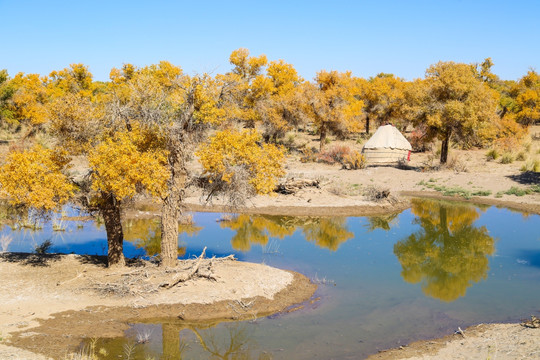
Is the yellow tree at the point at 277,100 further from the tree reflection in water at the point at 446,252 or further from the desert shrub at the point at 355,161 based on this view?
the tree reflection in water at the point at 446,252

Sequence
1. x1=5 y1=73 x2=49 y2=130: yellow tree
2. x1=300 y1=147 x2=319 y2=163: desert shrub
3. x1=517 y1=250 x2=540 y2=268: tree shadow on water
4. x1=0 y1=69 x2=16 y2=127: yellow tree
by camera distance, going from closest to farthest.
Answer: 1. x1=517 y1=250 x2=540 y2=268: tree shadow on water
2. x1=300 y1=147 x2=319 y2=163: desert shrub
3. x1=0 y1=69 x2=16 y2=127: yellow tree
4. x1=5 y1=73 x2=49 y2=130: yellow tree

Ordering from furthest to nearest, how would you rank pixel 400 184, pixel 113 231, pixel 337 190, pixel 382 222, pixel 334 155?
pixel 334 155 → pixel 400 184 → pixel 337 190 → pixel 382 222 → pixel 113 231

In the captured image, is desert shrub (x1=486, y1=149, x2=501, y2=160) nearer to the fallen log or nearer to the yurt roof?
the yurt roof

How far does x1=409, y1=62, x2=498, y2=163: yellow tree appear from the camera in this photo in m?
31.2

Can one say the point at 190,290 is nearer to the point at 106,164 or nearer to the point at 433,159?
the point at 106,164

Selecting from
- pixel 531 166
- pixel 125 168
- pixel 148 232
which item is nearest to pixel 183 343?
pixel 125 168

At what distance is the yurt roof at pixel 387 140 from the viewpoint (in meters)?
37.2

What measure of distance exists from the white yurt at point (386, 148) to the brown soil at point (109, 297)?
24.0 meters

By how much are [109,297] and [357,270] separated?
8.03 metres

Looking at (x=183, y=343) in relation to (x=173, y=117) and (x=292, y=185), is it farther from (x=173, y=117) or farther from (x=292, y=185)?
(x=292, y=185)

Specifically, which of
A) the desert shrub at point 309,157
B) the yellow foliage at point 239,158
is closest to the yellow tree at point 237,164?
the yellow foliage at point 239,158

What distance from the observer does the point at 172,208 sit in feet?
45.0

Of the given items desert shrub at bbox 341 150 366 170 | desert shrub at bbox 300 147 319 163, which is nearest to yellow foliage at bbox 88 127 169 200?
desert shrub at bbox 341 150 366 170

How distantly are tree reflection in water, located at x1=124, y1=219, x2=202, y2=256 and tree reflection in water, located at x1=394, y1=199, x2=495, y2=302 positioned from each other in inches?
329
